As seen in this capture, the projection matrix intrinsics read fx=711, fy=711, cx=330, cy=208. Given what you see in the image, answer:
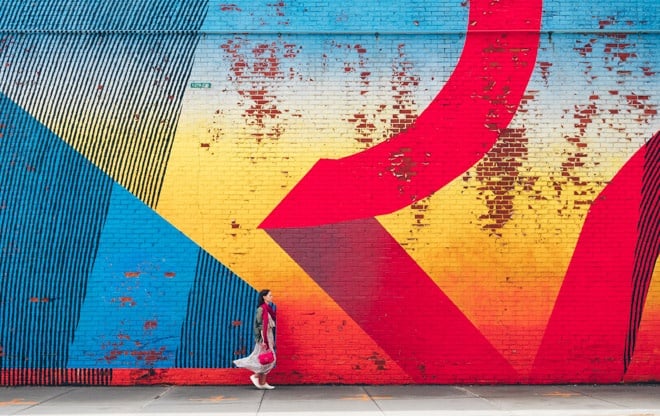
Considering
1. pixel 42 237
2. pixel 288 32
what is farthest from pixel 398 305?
pixel 42 237

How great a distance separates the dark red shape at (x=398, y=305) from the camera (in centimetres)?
998

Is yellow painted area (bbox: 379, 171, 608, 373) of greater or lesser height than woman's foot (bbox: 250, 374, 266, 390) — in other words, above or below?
above

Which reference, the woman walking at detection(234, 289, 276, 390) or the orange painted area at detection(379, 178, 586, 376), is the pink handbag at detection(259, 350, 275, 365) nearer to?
the woman walking at detection(234, 289, 276, 390)

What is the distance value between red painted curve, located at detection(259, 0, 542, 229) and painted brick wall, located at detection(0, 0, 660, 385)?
0.03m

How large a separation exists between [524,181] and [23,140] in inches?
281

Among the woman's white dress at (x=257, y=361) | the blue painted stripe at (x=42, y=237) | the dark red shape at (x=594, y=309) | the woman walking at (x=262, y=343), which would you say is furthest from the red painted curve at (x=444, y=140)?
the blue painted stripe at (x=42, y=237)

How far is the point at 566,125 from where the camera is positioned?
1022 cm

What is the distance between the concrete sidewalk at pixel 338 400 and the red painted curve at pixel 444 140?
2.40 m

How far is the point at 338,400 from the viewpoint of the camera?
28.8 feet

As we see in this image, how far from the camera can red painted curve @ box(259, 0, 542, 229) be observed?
1007cm

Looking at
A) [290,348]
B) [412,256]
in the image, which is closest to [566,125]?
[412,256]

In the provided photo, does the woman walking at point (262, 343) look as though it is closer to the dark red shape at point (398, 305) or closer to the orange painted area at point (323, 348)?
the orange painted area at point (323, 348)

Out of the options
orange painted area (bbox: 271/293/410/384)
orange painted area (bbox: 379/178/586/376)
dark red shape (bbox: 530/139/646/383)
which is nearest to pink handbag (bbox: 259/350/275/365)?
orange painted area (bbox: 271/293/410/384)

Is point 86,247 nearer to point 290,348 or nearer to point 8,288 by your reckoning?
point 8,288
